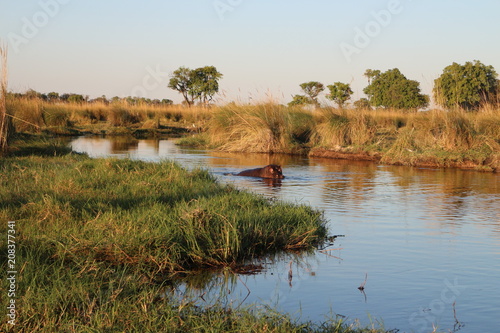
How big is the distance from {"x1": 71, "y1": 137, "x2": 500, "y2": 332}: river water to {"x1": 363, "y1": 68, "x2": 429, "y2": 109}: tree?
3475 cm

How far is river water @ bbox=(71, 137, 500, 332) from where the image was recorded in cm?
407

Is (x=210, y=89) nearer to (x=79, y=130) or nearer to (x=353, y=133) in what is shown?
(x=79, y=130)

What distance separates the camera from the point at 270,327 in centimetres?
338

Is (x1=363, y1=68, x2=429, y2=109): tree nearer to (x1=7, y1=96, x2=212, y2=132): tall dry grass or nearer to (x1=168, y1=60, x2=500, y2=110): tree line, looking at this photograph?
(x1=168, y1=60, x2=500, y2=110): tree line

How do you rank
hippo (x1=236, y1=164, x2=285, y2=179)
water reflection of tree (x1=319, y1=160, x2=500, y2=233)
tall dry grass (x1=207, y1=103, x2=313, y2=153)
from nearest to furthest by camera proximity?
water reflection of tree (x1=319, y1=160, x2=500, y2=233), hippo (x1=236, y1=164, x2=285, y2=179), tall dry grass (x1=207, y1=103, x2=313, y2=153)

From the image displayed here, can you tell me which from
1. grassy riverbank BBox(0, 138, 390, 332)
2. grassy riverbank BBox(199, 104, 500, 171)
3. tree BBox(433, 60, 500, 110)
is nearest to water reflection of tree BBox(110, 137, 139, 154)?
grassy riverbank BBox(199, 104, 500, 171)

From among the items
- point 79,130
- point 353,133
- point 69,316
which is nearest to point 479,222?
point 69,316

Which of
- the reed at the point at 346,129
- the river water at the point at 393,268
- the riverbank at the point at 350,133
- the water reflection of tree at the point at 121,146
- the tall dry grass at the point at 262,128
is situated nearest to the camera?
the river water at the point at 393,268

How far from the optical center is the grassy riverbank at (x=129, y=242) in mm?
3465

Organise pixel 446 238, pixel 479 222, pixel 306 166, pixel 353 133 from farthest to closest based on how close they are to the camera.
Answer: pixel 353 133 < pixel 306 166 < pixel 479 222 < pixel 446 238

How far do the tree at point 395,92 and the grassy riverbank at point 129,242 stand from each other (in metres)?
37.3

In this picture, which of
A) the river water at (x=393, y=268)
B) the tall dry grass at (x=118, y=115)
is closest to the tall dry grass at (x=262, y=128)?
the tall dry grass at (x=118, y=115)

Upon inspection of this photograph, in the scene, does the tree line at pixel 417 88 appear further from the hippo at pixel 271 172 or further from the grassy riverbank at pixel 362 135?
the hippo at pixel 271 172

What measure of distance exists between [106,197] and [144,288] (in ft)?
8.49
